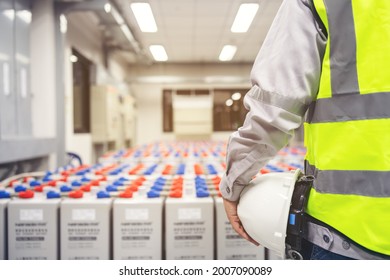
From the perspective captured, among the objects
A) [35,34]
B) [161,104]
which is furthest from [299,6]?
[161,104]

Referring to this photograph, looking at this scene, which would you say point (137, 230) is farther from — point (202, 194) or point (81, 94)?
point (81, 94)

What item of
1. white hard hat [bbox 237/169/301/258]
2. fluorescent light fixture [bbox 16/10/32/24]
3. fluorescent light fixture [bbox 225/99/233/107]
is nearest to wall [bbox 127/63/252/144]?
fluorescent light fixture [bbox 225/99/233/107]

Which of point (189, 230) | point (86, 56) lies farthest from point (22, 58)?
point (86, 56)

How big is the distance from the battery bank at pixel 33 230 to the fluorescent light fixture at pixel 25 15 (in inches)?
90.7

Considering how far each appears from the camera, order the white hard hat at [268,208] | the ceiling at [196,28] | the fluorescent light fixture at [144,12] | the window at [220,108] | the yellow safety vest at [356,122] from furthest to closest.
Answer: the window at [220,108] → the ceiling at [196,28] → the fluorescent light fixture at [144,12] → the white hard hat at [268,208] → the yellow safety vest at [356,122]

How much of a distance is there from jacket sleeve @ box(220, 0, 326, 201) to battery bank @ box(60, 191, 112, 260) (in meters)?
0.64

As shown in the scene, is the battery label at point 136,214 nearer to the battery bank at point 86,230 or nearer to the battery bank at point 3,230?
the battery bank at point 86,230

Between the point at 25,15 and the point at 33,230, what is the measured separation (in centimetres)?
251

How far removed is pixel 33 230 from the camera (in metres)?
1.25

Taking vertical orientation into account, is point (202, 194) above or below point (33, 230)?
above

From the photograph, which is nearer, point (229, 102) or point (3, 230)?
point (3, 230)

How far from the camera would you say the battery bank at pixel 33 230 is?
124 cm

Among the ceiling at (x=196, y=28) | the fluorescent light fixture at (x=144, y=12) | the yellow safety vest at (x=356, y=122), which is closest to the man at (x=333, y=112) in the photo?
the yellow safety vest at (x=356, y=122)
